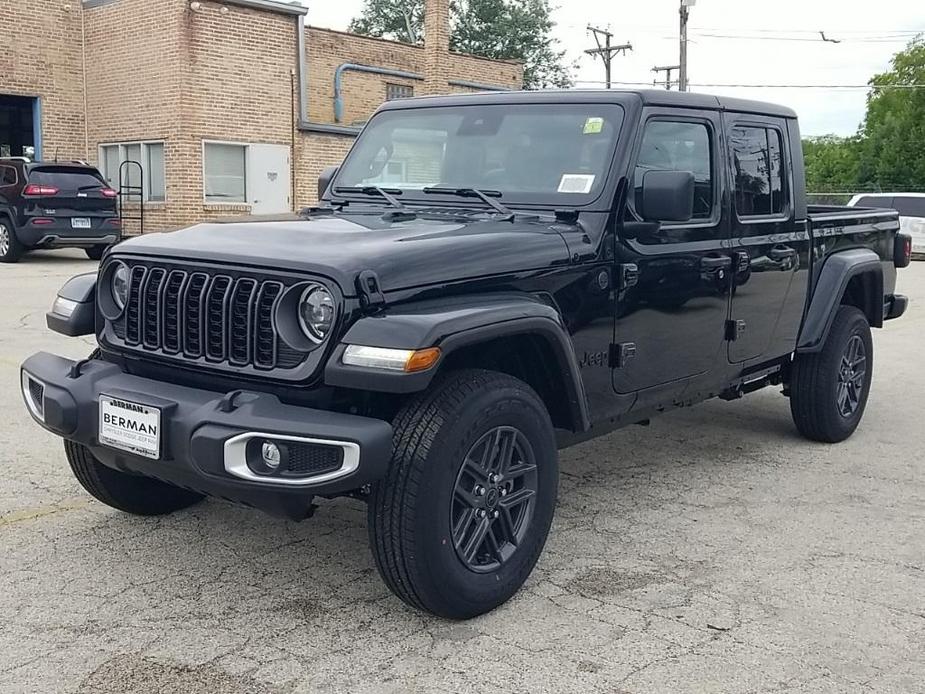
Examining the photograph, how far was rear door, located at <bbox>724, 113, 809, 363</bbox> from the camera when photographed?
504 cm

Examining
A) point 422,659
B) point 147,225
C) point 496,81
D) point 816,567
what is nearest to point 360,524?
point 422,659

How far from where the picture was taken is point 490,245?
12.1 feet

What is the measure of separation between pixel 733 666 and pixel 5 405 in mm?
5073

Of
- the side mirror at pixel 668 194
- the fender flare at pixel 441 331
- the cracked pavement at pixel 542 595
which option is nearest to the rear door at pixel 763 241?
the cracked pavement at pixel 542 595

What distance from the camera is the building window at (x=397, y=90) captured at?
27.0 meters

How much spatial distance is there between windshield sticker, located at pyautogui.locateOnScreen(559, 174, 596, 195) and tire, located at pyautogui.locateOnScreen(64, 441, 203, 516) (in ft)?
6.84

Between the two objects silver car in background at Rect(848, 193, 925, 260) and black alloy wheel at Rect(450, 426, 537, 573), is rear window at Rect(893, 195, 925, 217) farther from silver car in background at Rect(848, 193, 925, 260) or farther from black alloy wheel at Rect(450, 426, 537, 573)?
black alloy wheel at Rect(450, 426, 537, 573)

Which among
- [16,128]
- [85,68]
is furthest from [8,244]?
[16,128]

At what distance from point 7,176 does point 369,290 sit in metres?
15.3

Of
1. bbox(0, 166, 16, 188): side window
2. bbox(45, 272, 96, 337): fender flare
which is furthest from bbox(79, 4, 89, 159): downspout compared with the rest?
bbox(45, 272, 96, 337): fender flare

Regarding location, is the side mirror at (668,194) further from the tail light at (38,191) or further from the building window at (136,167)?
the building window at (136,167)

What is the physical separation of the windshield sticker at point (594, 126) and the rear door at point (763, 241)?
94cm

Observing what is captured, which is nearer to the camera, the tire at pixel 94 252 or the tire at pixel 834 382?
the tire at pixel 834 382

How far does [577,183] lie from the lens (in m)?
4.30
